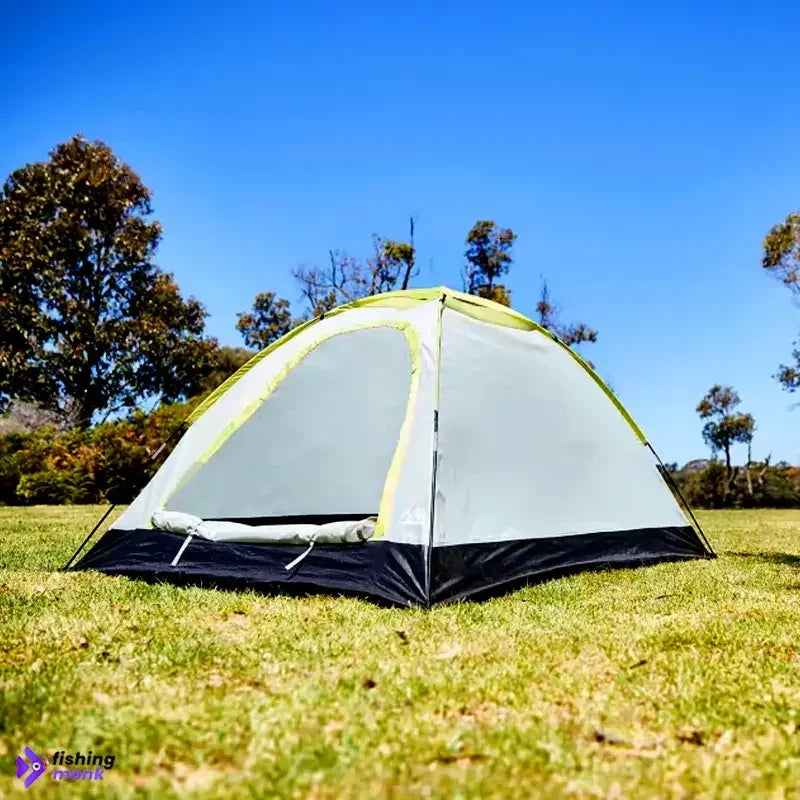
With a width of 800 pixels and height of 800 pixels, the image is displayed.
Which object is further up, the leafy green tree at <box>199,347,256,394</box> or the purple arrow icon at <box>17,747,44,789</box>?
the leafy green tree at <box>199,347,256,394</box>

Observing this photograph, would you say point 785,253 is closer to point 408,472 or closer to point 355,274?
point 408,472

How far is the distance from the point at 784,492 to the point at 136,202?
20005 millimetres

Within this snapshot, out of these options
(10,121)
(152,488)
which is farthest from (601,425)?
(10,121)

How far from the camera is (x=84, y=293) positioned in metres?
21.6

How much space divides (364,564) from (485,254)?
23.2 m

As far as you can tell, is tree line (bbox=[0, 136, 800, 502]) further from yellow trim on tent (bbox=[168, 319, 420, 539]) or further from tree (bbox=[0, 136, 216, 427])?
yellow trim on tent (bbox=[168, 319, 420, 539])

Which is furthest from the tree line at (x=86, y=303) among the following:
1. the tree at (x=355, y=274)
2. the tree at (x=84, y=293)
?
the tree at (x=355, y=274)

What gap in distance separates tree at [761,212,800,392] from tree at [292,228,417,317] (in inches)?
674

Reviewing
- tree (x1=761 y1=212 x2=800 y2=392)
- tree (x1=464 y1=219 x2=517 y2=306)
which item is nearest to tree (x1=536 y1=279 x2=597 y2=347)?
tree (x1=464 y1=219 x2=517 y2=306)

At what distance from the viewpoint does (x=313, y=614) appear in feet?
12.0

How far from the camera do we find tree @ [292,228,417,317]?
24.8 m

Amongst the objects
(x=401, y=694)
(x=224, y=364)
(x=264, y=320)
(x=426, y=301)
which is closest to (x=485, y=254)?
(x=264, y=320)

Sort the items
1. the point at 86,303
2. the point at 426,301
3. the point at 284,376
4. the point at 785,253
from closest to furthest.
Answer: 1. the point at 426,301
2. the point at 284,376
3. the point at 785,253
4. the point at 86,303

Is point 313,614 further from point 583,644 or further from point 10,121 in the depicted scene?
point 10,121
